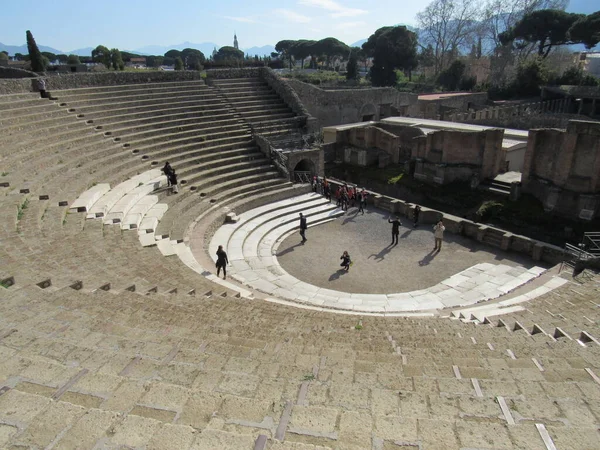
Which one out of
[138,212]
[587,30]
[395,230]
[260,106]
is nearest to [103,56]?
[260,106]

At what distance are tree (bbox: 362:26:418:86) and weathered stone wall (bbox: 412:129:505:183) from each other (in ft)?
127

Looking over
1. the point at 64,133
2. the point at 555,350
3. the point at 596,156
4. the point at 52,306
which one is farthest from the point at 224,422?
the point at 596,156

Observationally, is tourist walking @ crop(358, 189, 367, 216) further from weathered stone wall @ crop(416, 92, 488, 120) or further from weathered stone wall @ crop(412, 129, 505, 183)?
weathered stone wall @ crop(416, 92, 488, 120)

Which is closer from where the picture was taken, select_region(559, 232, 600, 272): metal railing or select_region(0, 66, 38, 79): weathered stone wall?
select_region(559, 232, 600, 272): metal railing

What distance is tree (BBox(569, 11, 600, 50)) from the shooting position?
44156 millimetres

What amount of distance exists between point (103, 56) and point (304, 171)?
121 ft

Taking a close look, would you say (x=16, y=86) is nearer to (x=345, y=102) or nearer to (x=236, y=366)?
(x=236, y=366)

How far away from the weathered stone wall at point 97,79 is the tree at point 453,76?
38442 mm

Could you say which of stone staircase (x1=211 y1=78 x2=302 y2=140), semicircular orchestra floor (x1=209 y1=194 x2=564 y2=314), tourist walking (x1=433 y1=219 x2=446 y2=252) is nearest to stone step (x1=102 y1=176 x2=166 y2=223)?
semicircular orchestra floor (x1=209 y1=194 x2=564 y2=314)

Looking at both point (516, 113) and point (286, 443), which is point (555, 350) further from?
point (516, 113)

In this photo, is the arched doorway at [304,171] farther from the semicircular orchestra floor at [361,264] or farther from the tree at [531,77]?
the tree at [531,77]

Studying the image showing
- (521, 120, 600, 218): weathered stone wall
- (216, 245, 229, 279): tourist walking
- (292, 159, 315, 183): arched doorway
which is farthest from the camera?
(292, 159, 315, 183): arched doorway

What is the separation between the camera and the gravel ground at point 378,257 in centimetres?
1220

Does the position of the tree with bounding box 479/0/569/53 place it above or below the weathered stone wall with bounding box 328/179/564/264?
above
